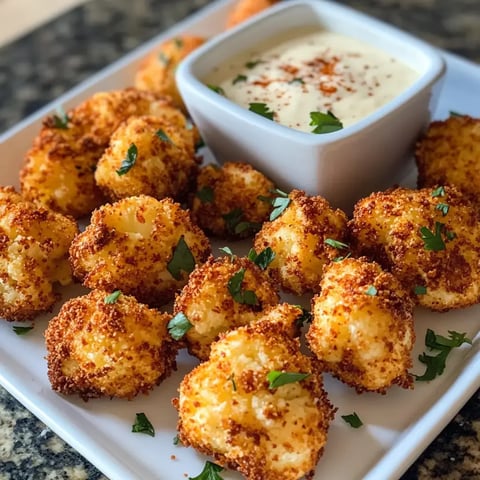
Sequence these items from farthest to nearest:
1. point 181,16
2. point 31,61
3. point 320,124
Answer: point 181,16 < point 31,61 < point 320,124

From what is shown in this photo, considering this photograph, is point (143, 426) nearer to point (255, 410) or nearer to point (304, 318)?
point (255, 410)

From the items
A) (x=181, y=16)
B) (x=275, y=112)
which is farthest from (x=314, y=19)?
(x=181, y=16)

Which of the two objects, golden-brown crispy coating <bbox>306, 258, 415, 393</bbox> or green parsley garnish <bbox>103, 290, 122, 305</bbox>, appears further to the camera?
green parsley garnish <bbox>103, 290, 122, 305</bbox>

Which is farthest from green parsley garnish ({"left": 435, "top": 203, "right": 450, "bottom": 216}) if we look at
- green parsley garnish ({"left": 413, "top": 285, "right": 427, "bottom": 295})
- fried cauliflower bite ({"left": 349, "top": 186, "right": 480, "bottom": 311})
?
green parsley garnish ({"left": 413, "top": 285, "right": 427, "bottom": 295})

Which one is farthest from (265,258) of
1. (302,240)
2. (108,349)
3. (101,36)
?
(101,36)

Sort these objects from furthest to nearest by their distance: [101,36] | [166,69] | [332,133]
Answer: [101,36] → [166,69] → [332,133]

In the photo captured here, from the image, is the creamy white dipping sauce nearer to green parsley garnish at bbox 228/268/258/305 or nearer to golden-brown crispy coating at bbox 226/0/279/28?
golden-brown crispy coating at bbox 226/0/279/28

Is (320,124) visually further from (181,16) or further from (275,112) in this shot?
(181,16)
